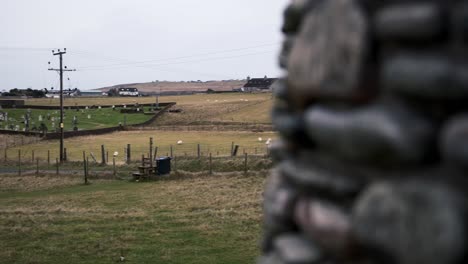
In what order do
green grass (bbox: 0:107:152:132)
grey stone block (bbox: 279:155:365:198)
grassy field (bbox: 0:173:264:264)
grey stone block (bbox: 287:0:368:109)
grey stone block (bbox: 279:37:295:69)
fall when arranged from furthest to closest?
green grass (bbox: 0:107:152:132) → grassy field (bbox: 0:173:264:264) → grey stone block (bbox: 279:37:295:69) → grey stone block (bbox: 279:155:365:198) → grey stone block (bbox: 287:0:368:109)

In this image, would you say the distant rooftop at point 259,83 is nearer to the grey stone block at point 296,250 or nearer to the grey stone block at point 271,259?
the grey stone block at point 271,259

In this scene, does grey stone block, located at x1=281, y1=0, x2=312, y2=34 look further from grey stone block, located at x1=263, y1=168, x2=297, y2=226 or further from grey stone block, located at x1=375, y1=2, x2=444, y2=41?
grey stone block, located at x1=263, y1=168, x2=297, y2=226

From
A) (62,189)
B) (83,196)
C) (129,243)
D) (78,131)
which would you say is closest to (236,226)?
(129,243)

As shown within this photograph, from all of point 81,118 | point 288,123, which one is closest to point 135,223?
point 288,123

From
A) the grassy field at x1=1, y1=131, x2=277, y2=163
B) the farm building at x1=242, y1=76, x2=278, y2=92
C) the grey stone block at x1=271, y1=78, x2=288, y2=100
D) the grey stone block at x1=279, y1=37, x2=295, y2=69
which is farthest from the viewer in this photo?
the farm building at x1=242, y1=76, x2=278, y2=92

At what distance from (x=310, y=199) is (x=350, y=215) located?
1.06 ft

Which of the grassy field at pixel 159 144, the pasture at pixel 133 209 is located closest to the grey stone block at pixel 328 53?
the pasture at pixel 133 209

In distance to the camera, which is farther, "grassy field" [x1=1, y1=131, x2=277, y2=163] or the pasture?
"grassy field" [x1=1, y1=131, x2=277, y2=163]

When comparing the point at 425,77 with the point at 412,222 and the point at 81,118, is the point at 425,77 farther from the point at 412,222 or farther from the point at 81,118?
the point at 81,118

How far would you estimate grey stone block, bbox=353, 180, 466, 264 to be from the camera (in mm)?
1957

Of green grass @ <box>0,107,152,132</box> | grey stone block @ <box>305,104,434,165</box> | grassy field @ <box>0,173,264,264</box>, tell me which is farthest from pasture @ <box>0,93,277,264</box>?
green grass @ <box>0,107,152,132</box>

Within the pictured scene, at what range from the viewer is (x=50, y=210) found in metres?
21.8

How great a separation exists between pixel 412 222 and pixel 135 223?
17338 mm

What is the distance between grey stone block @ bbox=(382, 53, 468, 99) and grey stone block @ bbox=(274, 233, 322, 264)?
34.4 inches
